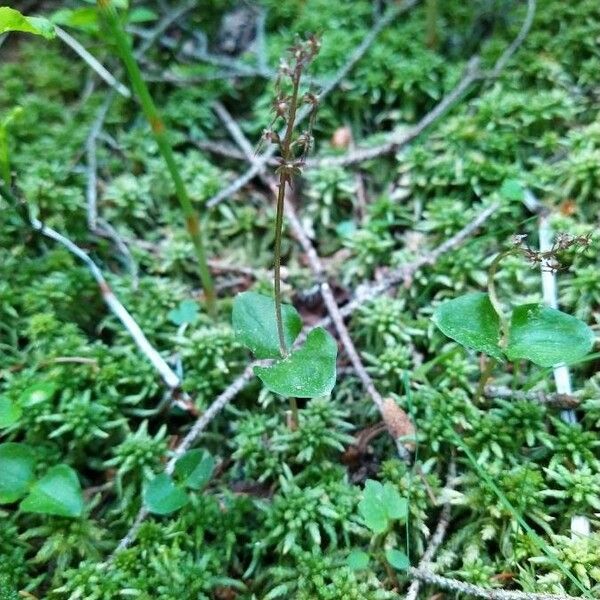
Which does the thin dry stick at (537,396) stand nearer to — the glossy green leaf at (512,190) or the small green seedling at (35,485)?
the glossy green leaf at (512,190)

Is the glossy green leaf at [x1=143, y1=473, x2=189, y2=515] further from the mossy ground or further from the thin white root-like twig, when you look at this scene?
the thin white root-like twig

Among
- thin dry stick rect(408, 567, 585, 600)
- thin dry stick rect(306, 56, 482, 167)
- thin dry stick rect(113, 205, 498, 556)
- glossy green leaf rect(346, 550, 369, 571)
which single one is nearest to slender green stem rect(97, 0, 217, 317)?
thin dry stick rect(113, 205, 498, 556)

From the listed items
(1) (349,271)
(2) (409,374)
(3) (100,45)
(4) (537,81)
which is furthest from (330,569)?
(3) (100,45)

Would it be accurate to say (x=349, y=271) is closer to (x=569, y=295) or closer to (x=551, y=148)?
(x=569, y=295)

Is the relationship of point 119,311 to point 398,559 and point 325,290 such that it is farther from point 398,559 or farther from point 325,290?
point 398,559

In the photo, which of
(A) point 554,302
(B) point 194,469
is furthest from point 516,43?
(B) point 194,469
